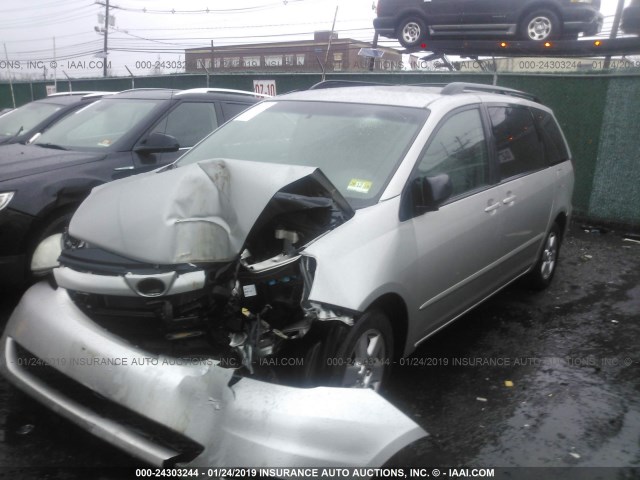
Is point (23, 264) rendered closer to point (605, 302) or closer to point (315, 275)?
point (315, 275)

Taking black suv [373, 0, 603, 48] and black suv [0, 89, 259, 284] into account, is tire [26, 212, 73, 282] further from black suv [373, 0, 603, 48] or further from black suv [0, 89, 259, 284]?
black suv [373, 0, 603, 48]

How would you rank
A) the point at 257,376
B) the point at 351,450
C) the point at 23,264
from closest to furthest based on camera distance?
the point at 351,450, the point at 257,376, the point at 23,264

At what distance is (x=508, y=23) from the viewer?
1225 centimetres

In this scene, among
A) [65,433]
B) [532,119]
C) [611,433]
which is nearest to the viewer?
[65,433]

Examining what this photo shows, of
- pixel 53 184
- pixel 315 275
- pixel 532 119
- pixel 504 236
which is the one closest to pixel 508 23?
pixel 532 119

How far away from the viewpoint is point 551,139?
17.3 feet

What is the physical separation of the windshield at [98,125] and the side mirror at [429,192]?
3178mm

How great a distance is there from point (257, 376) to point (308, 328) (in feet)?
0.99

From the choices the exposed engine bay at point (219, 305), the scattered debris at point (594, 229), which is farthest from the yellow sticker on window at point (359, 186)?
the scattered debris at point (594, 229)

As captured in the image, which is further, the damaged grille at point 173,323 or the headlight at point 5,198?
the headlight at point 5,198

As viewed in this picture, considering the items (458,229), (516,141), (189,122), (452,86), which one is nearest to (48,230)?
(189,122)

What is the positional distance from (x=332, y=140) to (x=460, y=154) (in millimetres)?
866

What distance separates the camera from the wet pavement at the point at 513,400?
2.78 metres

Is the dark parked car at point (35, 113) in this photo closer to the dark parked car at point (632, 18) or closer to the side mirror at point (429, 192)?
the side mirror at point (429, 192)
